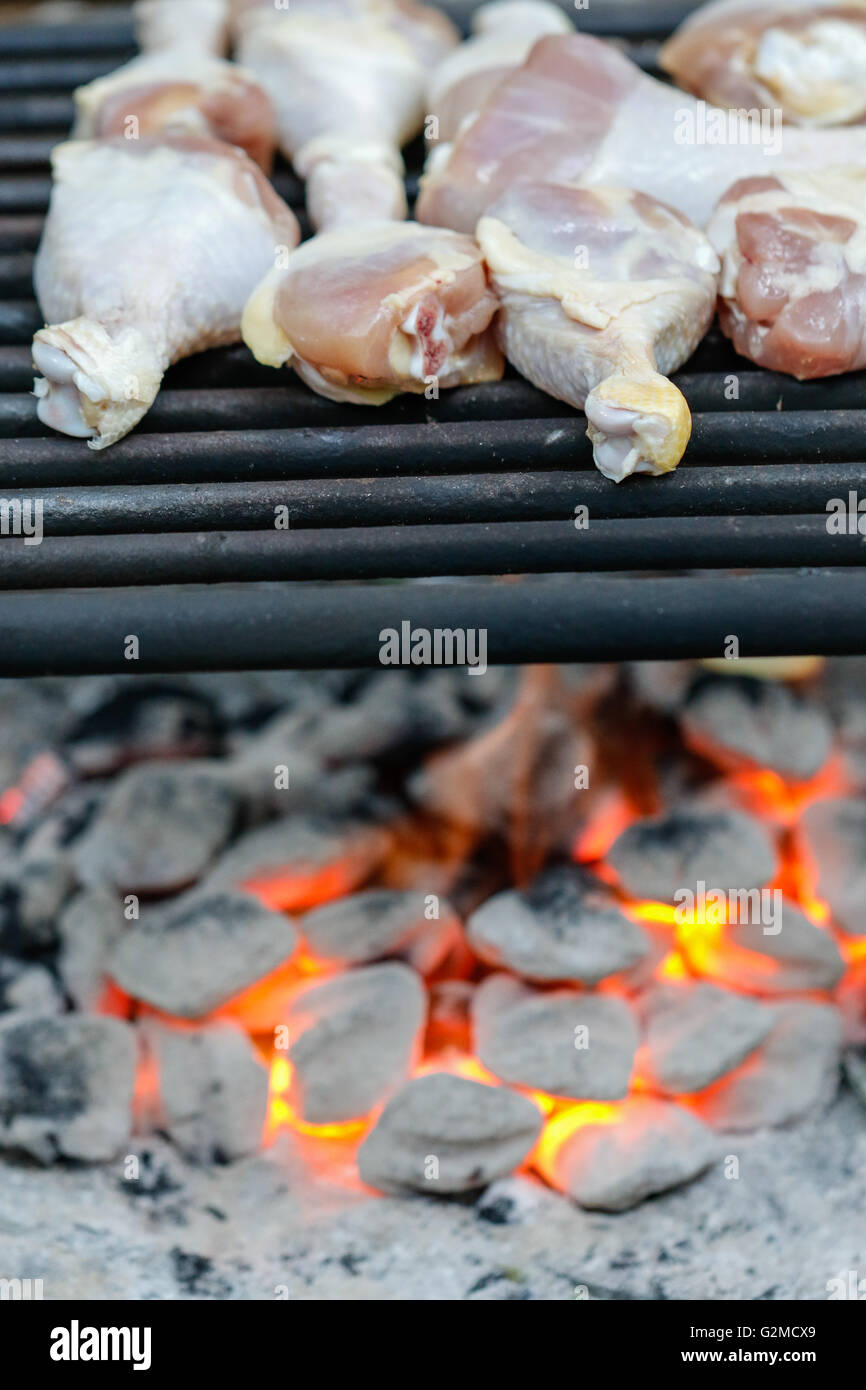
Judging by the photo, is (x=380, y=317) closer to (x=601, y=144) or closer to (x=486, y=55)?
(x=601, y=144)

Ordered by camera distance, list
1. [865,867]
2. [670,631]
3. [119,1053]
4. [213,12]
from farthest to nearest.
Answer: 1. [213,12]
2. [865,867]
3. [119,1053]
4. [670,631]

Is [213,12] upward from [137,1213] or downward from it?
upward

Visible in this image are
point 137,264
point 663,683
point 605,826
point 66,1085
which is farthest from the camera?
point 663,683

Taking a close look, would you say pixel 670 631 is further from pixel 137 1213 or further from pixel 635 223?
pixel 137 1213

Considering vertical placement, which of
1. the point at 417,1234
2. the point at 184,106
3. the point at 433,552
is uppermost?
the point at 184,106

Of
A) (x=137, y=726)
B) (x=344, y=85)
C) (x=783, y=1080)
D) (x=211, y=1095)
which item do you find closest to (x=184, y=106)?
(x=344, y=85)
